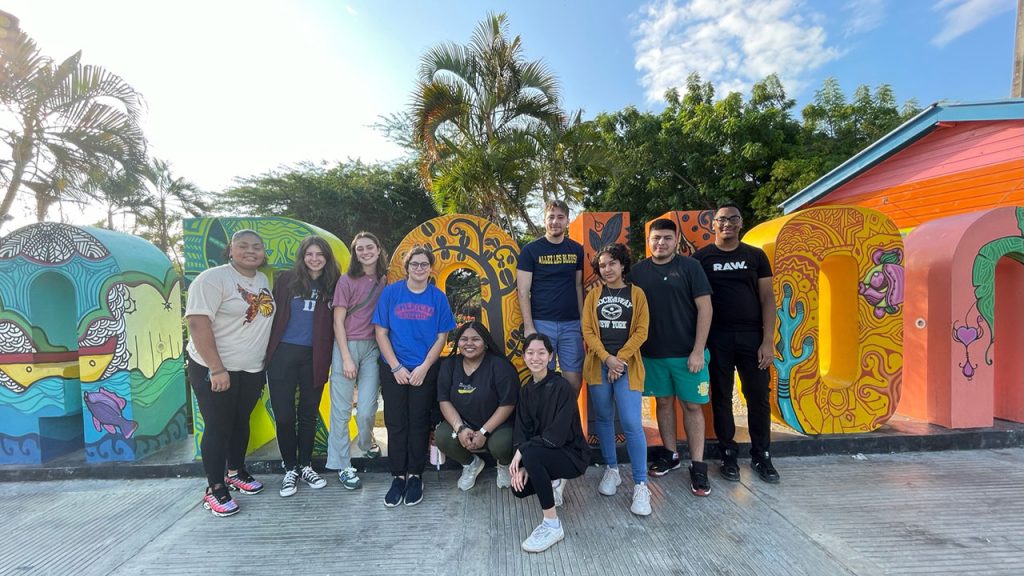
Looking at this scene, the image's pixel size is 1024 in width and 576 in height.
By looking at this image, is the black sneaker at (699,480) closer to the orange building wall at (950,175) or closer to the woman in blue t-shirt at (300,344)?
the woman in blue t-shirt at (300,344)

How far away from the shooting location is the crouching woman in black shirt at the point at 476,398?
3.29 m

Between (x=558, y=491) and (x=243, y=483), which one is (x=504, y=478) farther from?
(x=243, y=483)

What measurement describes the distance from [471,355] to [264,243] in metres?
2.21

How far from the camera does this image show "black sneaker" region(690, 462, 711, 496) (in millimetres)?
3381

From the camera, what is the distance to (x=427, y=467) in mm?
3979

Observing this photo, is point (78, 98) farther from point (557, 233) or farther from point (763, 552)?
point (763, 552)

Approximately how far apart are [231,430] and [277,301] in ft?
3.44

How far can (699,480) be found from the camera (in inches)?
134

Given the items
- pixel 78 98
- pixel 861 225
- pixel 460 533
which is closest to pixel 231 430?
pixel 460 533

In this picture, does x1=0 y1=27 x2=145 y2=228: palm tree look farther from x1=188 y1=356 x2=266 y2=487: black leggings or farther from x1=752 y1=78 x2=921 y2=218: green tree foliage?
x1=752 y1=78 x2=921 y2=218: green tree foliage

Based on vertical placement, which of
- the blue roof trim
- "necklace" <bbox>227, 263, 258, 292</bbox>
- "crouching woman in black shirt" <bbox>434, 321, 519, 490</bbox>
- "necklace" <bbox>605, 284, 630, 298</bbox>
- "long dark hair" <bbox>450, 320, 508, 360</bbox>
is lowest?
"crouching woman in black shirt" <bbox>434, 321, 519, 490</bbox>

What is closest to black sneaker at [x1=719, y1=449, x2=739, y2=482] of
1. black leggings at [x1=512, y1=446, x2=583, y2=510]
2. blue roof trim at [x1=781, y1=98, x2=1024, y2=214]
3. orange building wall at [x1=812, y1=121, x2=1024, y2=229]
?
black leggings at [x1=512, y1=446, x2=583, y2=510]

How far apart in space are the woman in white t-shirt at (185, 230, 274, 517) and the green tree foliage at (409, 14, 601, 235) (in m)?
5.82

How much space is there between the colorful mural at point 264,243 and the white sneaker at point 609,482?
8.24 feet
